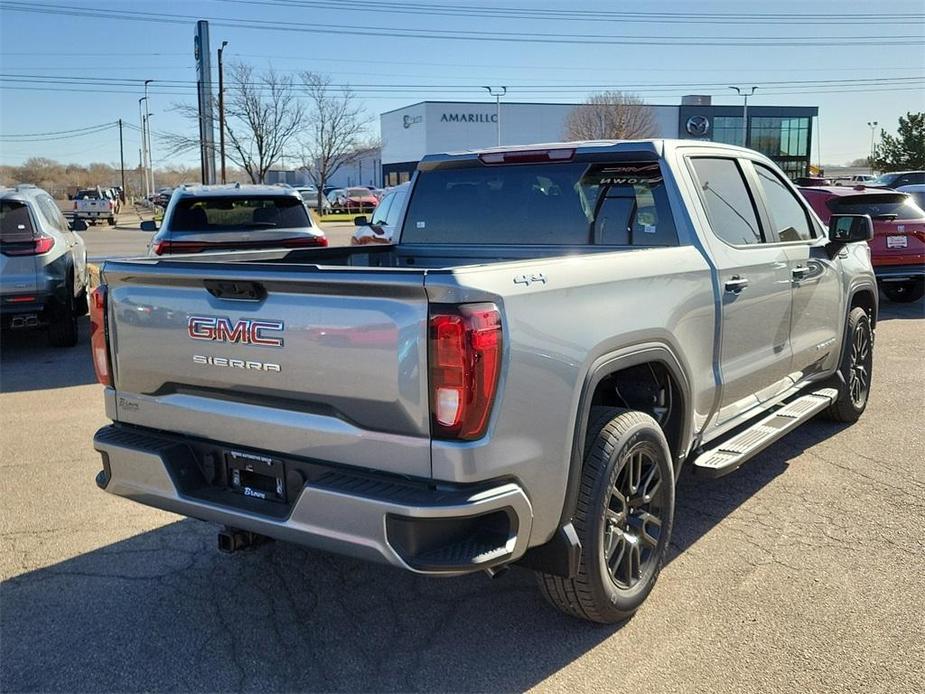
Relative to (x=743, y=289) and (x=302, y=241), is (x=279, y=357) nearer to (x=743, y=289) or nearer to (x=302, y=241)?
(x=743, y=289)

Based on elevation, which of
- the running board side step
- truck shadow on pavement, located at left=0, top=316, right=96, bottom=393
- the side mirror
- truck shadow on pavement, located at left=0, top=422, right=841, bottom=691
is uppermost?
the side mirror

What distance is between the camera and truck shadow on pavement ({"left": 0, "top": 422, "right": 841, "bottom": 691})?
3162 mm

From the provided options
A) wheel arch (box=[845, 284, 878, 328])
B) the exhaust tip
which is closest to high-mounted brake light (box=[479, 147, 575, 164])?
the exhaust tip

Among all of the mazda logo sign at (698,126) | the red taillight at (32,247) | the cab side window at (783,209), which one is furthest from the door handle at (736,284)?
Result: the mazda logo sign at (698,126)

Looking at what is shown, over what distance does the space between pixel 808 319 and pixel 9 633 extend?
181 inches

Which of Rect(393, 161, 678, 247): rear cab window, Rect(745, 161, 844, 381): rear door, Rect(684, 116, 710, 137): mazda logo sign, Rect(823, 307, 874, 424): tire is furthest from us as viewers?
Rect(684, 116, 710, 137): mazda logo sign

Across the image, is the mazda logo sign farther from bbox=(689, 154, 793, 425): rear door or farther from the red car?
bbox=(689, 154, 793, 425): rear door

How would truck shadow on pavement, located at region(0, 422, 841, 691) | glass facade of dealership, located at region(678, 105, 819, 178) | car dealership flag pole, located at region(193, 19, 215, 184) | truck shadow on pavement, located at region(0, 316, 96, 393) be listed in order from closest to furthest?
1. truck shadow on pavement, located at region(0, 422, 841, 691)
2. truck shadow on pavement, located at region(0, 316, 96, 393)
3. car dealership flag pole, located at region(193, 19, 215, 184)
4. glass facade of dealership, located at region(678, 105, 819, 178)

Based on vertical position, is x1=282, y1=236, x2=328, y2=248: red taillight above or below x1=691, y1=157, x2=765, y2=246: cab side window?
below

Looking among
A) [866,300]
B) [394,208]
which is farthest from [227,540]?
[394,208]

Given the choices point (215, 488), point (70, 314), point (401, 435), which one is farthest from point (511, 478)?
point (70, 314)

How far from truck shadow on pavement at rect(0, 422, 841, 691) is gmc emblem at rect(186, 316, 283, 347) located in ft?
3.57

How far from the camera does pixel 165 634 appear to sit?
346cm

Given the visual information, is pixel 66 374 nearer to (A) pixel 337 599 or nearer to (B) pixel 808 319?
(A) pixel 337 599
